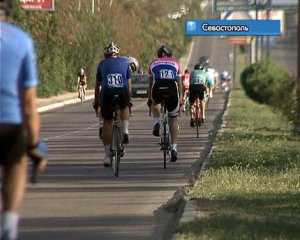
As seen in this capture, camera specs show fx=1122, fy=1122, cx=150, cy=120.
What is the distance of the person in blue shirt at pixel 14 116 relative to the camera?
6.89 meters

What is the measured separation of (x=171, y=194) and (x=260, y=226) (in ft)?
12.7

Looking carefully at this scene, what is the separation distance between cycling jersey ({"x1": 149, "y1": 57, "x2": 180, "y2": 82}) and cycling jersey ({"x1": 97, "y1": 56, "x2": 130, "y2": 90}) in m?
1.62

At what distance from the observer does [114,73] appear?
16.3 m

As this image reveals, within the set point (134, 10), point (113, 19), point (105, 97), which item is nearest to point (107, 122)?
point (105, 97)

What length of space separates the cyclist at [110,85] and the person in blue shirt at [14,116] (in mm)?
9214

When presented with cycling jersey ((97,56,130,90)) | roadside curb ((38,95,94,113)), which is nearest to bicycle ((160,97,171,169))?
cycling jersey ((97,56,130,90))

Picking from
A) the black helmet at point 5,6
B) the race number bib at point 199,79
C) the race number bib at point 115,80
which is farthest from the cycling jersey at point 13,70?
the race number bib at point 199,79

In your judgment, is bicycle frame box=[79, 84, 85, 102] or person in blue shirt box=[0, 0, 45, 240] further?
bicycle frame box=[79, 84, 85, 102]

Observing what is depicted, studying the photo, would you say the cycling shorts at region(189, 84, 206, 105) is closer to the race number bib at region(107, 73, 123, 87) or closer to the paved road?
the paved road

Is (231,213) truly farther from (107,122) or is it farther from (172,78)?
(172,78)

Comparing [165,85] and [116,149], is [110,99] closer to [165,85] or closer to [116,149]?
[116,149]

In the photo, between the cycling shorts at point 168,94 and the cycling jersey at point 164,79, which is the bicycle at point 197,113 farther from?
the cycling jersey at point 164,79

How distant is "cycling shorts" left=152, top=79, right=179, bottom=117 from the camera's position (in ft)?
59.1

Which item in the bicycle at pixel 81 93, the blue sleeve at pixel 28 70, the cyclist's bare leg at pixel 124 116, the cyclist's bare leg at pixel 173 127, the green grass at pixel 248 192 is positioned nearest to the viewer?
the blue sleeve at pixel 28 70
